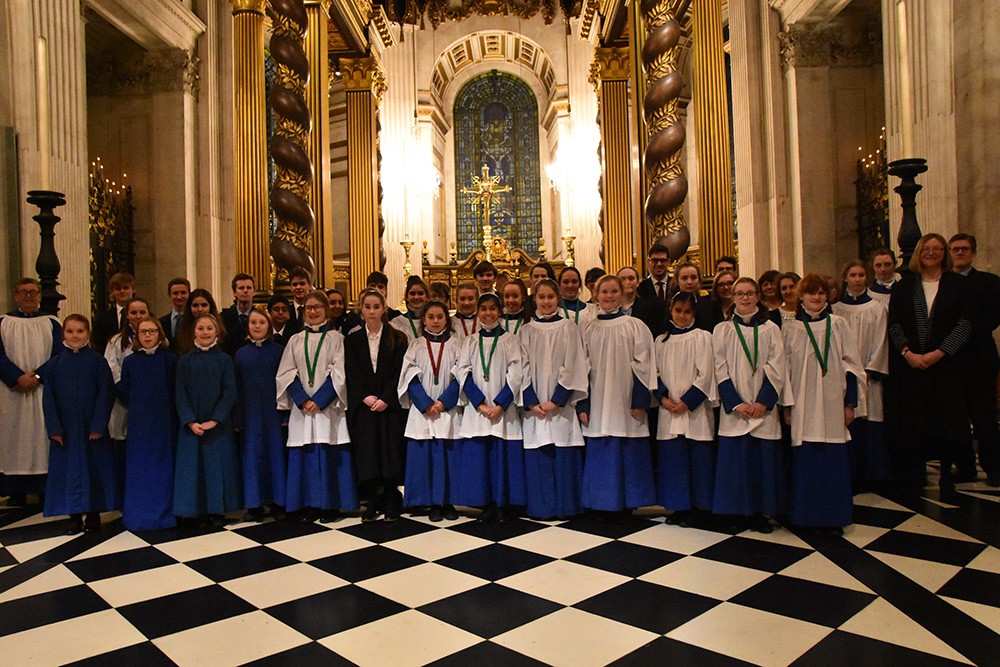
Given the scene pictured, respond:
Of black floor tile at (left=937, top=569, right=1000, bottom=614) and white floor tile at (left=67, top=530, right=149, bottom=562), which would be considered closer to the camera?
black floor tile at (left=937, top=569, right=1000, bottom=614)

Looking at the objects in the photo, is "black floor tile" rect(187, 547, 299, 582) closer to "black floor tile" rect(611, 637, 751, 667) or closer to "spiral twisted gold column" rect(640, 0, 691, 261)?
"black floor tile" rect(611, 637, 751, 667)

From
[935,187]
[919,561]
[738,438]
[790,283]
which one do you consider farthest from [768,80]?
[919,561]

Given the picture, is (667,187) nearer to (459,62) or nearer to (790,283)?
(790,283)

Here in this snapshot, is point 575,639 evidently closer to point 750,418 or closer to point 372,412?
point 750,418

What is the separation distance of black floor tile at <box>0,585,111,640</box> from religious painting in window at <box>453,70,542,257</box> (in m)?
21.4

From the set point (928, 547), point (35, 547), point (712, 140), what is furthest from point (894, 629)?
point (712, 140)

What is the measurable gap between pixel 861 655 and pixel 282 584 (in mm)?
2628

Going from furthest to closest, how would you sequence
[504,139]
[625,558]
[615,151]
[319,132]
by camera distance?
[504,139] < [615,151] < [319,132] < [625,558]

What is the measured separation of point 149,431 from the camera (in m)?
4.94

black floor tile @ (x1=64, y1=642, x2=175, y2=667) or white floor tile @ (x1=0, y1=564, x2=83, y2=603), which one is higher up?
black floor tile @ (x1=64, y1=642, x2=175, y2=667)

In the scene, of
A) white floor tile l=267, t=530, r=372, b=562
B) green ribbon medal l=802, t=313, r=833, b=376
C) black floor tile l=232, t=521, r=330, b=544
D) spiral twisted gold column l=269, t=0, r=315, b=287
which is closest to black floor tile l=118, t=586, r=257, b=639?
white floor tile l=267, t=530, r=372, b=562

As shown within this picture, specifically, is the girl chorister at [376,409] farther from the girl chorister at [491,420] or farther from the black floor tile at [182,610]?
the black floor tile at [182,610]

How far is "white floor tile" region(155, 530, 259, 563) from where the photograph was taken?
4.21 metres

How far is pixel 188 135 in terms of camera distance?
1052 cm
